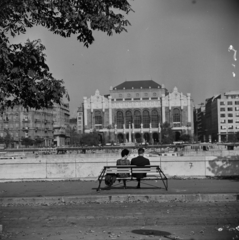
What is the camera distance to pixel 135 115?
15575 centimetres

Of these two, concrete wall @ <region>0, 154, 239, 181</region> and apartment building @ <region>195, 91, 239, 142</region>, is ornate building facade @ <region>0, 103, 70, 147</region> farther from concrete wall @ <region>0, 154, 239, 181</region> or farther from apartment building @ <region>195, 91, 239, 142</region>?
concrete wall @ <region>0, 154, 239, 181</region>

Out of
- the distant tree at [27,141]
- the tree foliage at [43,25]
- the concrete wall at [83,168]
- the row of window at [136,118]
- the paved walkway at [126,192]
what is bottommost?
the paved walkway at [126,192]

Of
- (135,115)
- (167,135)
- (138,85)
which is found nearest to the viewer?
(167,135)

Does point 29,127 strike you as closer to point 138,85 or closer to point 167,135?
point 167,135

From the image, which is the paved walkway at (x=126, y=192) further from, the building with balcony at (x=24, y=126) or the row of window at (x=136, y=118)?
the row of window at (x=136, y=118)

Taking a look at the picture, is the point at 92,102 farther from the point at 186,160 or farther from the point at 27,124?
the point at 186,160

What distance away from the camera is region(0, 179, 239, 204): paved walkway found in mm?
11922

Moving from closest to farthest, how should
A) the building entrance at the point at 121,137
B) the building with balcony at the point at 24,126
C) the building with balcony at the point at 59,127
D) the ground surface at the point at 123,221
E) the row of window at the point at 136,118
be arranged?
the ground surface at the point at 123,221 → the building with balcony at the point at 24,126 → the building with balcony at the point at 59,127 → the building entrance at the point at 121,137 → the row of window at the point at 136,118

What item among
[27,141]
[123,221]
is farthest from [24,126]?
[123,221]

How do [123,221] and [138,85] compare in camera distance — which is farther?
[138,85]

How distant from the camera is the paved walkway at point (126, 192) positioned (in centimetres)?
1192

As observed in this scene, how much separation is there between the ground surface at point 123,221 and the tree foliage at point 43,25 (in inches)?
111

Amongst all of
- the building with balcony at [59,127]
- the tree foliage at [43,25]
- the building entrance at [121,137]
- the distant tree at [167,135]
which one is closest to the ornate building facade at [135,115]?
the building entrance at [121,137]

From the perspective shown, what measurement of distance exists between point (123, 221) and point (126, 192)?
3658 mm
